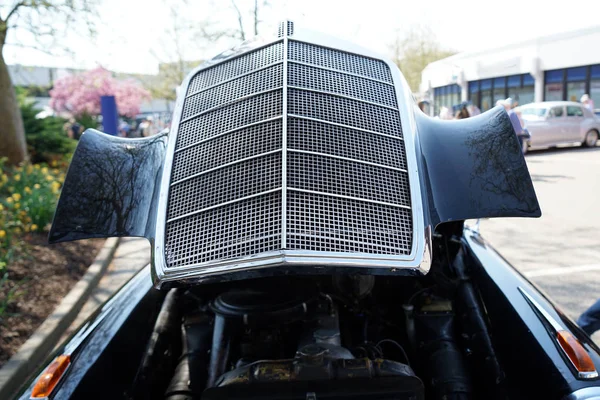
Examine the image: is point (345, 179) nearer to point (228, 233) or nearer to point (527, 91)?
point (228, 233)

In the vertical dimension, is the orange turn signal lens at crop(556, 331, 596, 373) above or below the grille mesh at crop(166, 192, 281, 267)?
below

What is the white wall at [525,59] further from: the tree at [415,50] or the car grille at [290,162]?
the car grille at [290,162]

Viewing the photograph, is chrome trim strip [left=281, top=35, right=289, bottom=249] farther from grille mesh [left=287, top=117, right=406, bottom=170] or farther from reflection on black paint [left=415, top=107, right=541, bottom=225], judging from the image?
reflection on black paint [left=415, top=107, right=541, bottom=225]

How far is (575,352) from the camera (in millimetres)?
2201

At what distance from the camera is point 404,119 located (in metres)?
2.45

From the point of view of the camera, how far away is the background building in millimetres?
24219

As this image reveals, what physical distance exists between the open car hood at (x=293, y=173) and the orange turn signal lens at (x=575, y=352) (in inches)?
21.5

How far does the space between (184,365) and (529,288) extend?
182 centimetres

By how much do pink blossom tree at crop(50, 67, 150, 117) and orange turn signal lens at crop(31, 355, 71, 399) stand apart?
1184 inches

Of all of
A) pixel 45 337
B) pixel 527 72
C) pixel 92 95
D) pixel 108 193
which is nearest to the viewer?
pixel 108 193

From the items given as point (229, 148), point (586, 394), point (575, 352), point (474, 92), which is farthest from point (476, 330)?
point (474, 92)

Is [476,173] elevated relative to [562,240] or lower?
elevated

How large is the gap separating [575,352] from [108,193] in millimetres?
2181

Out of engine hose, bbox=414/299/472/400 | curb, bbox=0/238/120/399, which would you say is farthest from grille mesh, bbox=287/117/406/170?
curb, bbox=0/238/120/399
